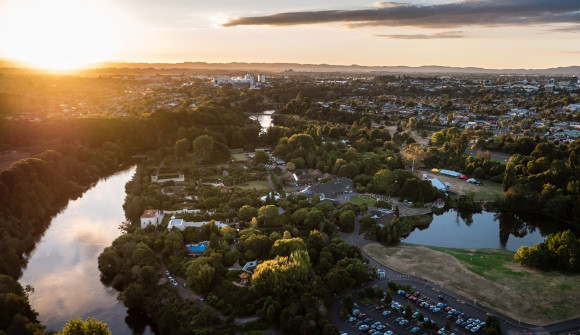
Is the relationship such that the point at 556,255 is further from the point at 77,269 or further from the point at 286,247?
the point at 77,269

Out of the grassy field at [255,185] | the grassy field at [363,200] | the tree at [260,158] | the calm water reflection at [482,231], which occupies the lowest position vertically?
the calm water reflection at [482,231]

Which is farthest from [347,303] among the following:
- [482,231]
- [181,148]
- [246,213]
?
[181,148]

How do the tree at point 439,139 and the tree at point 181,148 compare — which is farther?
the tree at point 439,139

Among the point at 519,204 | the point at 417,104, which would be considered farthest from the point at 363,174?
the point at 417,104

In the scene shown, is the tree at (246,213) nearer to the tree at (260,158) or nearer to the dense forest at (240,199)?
the dense forest at (240,199)

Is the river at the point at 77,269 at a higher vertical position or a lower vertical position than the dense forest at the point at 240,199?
lower

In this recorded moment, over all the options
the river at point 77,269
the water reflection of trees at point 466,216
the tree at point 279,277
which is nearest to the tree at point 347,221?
the tree at point 279,277

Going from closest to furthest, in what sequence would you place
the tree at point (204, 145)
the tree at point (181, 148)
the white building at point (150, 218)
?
the white building at point (150, 218) < the tree at point (204, 145) < the tree at point (181, 148)
